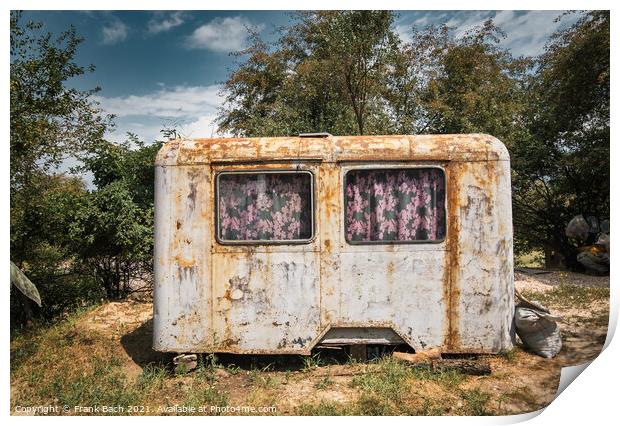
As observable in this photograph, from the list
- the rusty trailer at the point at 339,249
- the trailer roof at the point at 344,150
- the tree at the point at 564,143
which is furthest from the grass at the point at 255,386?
the tree at the point at 564,143

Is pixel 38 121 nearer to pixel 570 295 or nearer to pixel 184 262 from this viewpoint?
pixel 184 262

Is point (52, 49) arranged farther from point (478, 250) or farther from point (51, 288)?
point (478, 250)

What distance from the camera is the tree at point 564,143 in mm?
5172

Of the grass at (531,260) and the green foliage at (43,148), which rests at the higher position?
the green foliage at (43,148)

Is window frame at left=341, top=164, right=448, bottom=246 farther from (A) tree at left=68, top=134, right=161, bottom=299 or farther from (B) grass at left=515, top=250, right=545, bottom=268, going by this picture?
(B) grass at left=515, top=250, right=545, bottom=268

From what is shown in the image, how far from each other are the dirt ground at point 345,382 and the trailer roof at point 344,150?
2.11 meters

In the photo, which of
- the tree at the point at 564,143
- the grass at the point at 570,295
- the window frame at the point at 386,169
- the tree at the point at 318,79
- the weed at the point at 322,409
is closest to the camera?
the weed at the point at 322,409

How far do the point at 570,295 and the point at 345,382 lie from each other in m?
5.01

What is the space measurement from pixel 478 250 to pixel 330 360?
1.94 metres

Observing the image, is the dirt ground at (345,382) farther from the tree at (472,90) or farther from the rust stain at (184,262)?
the tree at (472,90)

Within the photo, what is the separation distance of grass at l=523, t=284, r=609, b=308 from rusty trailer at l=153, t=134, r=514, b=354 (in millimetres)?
3013

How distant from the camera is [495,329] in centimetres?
421

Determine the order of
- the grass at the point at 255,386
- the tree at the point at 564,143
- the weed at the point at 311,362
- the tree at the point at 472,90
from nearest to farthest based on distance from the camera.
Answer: the grass at the point at 255,386, the weed at the point at 311,362, the tree at the point at 564,143, the tree at the point at 472,90

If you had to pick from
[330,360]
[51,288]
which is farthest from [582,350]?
[51,288]
